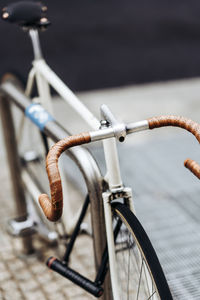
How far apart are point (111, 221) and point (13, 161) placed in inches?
53.0

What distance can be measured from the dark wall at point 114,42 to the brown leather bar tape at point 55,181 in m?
5.13

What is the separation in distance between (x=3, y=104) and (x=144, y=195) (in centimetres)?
132

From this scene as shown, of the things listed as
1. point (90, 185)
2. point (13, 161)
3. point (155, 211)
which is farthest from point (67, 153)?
point (155, 211)

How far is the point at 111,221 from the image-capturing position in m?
1.98

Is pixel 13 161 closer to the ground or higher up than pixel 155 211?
higher up

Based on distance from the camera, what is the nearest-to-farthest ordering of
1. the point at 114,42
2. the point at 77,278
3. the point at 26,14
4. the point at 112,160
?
the point at 112,160 < the point at 77,278 < the point at 26,14 < the point at 114,42

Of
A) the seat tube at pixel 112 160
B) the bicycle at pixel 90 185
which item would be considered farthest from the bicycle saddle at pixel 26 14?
the seat tube at pixel 112 160

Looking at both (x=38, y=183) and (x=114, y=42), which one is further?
(x=114, y=42)

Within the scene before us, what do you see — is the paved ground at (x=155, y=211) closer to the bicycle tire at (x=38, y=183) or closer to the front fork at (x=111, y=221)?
the bicycle tire at (x=38, y=183)

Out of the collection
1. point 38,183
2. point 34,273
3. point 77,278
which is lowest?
point 77,278

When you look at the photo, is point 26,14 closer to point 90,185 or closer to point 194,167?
point 90,185

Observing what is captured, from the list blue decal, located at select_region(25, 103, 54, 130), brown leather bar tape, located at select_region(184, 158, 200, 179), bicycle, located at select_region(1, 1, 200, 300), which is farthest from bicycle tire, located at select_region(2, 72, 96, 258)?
brown leather bar tape, located at select_region(184, 158, 200, 179)

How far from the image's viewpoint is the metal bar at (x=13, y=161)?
3.12 meters

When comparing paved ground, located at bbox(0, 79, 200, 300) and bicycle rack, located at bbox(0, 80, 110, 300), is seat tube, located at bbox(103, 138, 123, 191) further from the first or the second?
paved ground, located at bbox(0, 79, 200, 300)
